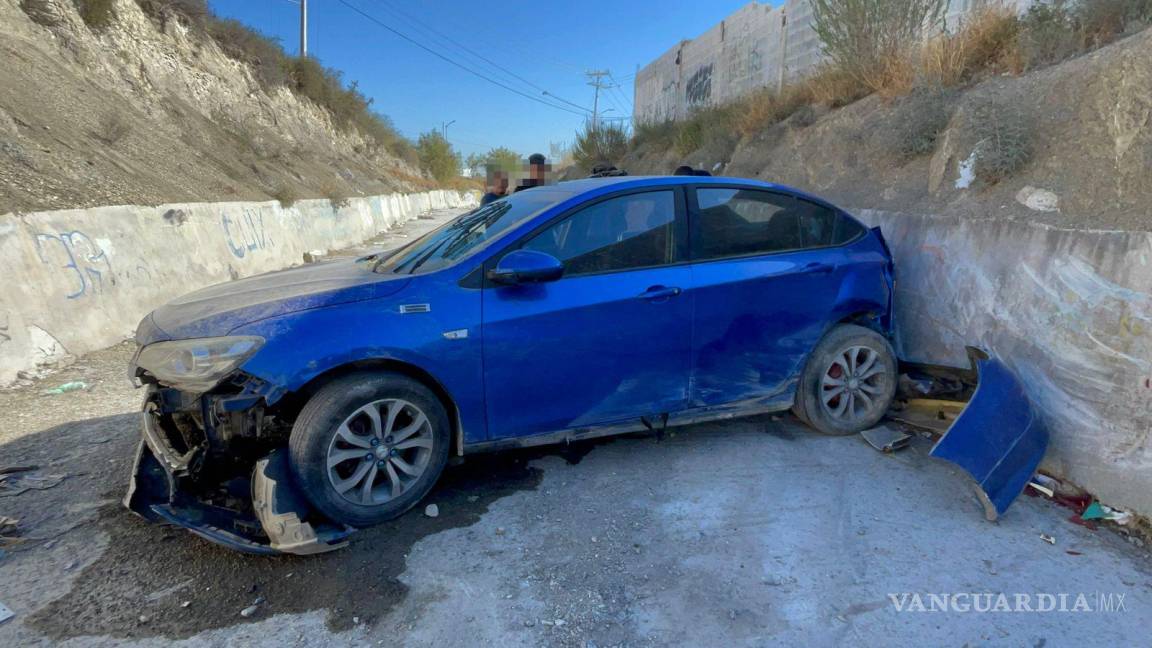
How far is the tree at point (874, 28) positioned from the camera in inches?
318

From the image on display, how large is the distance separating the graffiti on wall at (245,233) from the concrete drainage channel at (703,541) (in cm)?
548

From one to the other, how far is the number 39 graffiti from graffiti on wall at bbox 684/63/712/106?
16285mm

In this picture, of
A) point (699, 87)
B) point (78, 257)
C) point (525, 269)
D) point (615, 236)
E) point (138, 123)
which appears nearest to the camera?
point (525, 269)

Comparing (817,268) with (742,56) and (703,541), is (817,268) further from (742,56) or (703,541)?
(742,56)

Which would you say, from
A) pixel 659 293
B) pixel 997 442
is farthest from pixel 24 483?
pixel 997 442

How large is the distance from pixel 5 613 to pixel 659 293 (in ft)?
10.4

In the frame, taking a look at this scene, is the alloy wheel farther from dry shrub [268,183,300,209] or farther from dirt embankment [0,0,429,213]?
dry shrub [268,183,300,209]

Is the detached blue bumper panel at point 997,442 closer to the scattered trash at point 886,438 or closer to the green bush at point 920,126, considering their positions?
the scattered trash at point 886,438

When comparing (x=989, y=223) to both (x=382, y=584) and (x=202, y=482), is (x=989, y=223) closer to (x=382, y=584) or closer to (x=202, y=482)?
(x=382, y=584)

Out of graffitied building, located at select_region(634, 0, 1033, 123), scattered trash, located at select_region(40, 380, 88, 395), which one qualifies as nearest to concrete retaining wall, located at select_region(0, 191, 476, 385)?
scattered trash, located at select_region(40, 380, 88, 395)

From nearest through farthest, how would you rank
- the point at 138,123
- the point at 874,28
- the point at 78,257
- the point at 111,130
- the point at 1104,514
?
the point at 1104,514
the point at 78,257
the point at 874,28
the point at 111,130
the point at 138,123

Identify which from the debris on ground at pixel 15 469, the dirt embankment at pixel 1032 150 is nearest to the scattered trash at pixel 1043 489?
the dirt embankment at pixel 1032 150

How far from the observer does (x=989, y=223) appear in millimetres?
4273

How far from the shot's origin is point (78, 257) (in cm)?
584
